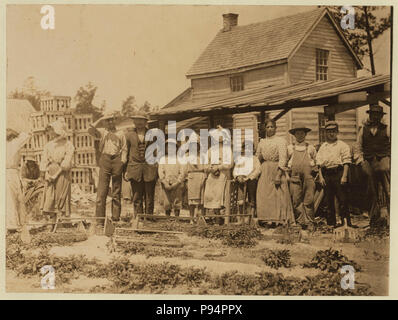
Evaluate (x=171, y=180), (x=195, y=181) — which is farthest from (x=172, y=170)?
(x=195, y=181)

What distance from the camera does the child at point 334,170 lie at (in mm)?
9484

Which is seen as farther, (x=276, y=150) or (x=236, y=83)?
(x=236, y=83)

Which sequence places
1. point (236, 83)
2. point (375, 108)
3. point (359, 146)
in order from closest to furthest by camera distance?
point (375, 108), point (359, 146), point (236, 83)

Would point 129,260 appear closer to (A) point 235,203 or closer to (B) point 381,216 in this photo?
(A) point 235,203

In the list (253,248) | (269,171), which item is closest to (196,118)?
(269,171)

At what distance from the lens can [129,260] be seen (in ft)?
31.7

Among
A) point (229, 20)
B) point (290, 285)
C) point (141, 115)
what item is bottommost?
point (290, 285)

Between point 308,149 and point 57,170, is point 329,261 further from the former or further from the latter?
point 57,170

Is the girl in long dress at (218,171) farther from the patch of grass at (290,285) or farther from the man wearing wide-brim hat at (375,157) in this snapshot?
the man wearing wide-brim hat at (375,157)

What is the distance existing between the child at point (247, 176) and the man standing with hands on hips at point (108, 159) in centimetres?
170

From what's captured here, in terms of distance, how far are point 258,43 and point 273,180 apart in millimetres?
2036

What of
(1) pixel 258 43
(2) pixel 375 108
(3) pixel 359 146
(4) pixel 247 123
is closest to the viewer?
(2) pixel 375 108

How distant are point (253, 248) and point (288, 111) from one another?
202 centimetres

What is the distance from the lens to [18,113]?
9.83 m
